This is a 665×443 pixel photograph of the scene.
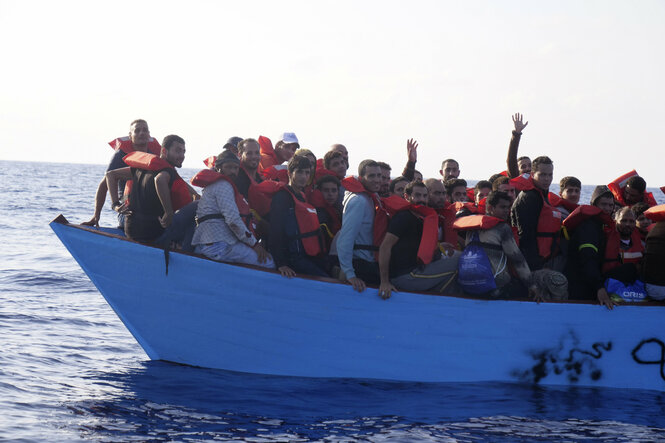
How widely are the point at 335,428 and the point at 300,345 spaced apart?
1.08 m

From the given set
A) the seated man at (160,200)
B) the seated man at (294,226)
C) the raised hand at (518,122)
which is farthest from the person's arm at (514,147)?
the seated man at (160,200)

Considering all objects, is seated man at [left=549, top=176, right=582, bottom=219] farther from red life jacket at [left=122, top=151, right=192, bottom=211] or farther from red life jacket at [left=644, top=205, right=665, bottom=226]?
red life jacket at [left=122, top=151, right=192, bottom=211]

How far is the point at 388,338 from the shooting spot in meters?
6.55

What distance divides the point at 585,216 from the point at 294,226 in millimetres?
2587

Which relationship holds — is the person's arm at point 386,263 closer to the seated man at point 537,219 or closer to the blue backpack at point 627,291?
the seated man at point 537,219

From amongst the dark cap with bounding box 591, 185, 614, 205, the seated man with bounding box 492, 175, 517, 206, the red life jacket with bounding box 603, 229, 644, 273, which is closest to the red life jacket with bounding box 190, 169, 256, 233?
the seated man with bounding box 492, 175, 517, 206

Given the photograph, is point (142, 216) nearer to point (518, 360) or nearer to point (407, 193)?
point (407, 193)

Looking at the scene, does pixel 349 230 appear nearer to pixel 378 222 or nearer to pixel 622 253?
pixel 378 222

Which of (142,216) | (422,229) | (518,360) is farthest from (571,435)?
(142,216)

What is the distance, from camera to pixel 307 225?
20.9 feet

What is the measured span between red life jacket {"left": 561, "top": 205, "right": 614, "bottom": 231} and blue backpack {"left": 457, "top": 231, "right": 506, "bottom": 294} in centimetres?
80

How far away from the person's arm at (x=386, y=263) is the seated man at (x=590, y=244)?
5.50 feet

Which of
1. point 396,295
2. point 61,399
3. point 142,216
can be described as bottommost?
point 61,399

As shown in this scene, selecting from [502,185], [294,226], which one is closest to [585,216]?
[502,185]
